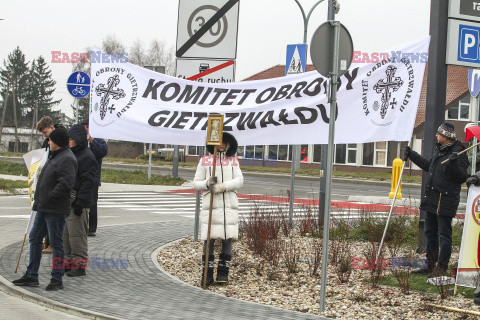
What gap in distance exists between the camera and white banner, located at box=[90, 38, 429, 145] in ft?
24.3

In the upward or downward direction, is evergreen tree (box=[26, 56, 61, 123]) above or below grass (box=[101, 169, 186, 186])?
above

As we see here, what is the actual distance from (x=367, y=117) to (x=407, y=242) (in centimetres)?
351

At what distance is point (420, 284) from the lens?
24.7 feet

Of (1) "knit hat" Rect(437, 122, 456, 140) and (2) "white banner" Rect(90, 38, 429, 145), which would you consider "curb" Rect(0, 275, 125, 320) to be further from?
(1) "knit hat" Rect(437, 122, 456, 140)

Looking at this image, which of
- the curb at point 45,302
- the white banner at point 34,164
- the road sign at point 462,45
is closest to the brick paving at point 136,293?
the curb at point 45,302

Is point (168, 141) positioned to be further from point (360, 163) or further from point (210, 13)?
point (360, 163)

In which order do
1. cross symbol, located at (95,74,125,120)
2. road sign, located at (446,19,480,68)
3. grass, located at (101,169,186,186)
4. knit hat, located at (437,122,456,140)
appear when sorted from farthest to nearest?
grass, located at (101,169,186,186) < road sign, located at (446,19,480,68) < cross symbol, located at (95,74,125,120) < knit hat, located at (437,122,456,140)

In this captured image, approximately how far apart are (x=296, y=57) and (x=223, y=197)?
492 centimetres

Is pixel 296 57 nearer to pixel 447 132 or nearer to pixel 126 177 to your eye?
pixel 447 132

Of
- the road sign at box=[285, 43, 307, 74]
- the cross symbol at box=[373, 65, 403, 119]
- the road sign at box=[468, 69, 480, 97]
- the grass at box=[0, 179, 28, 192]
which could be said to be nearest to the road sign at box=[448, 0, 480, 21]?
the cross symbol at box=[373, 65, 403, 119]

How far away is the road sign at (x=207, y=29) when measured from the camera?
→ 9.92 m

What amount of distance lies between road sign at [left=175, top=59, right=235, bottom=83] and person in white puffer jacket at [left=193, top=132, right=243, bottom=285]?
7.68ft

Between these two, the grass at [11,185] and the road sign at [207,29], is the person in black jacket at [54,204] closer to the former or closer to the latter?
the road sign at [207,29]

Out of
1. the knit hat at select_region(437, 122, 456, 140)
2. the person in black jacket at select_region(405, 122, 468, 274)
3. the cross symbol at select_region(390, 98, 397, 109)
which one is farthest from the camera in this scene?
the knit hat at select_region(437, 122, 456, 140)
